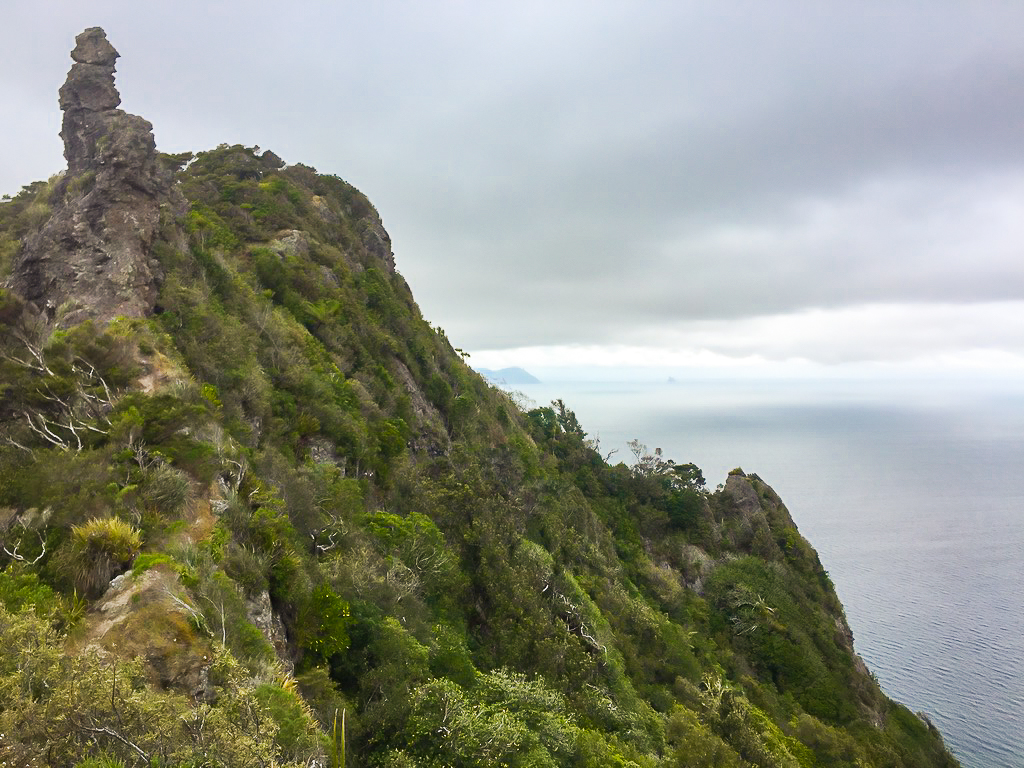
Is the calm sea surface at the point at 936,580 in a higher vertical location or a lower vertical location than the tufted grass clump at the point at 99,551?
lower

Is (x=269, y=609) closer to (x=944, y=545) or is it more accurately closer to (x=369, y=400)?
(x=369, y=400)

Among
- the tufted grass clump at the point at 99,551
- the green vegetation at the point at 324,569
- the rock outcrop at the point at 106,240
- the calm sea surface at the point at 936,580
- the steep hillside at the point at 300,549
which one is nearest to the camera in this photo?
the green vegetation at the point at 324,569

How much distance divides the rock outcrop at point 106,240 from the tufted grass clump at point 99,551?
10929mm

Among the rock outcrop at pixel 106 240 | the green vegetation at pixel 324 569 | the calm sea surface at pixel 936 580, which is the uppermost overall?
the rock outcrop at pixel 106 240

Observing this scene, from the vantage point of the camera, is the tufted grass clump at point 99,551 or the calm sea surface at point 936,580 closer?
the tufted grass clump at point 99,551

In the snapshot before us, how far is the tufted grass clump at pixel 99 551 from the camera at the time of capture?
34.3 ft

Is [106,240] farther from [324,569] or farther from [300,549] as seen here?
[324,569]

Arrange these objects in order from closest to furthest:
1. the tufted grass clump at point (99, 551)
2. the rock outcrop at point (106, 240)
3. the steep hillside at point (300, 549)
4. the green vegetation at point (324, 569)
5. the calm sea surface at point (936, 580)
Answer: the green vegetation at point (324, 569) < the steep hillside at point (300, 549) < the tufted grass clump at point (99, 551) < the rock outcrop at point (106, 240) < the calm sea surface at point (936, 580)

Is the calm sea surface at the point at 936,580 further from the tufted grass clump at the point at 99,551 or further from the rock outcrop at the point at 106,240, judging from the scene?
the rock outcrop at the point at 106,240

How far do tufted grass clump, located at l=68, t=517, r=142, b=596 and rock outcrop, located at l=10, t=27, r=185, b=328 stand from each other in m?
10.9

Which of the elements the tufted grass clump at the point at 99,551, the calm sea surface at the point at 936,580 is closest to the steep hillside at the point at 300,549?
the tufted grass clump at the point at 99,551

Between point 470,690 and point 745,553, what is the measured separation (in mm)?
41059

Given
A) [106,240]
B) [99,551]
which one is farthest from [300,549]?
[106,240]

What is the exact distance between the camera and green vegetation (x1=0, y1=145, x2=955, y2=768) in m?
9.28
